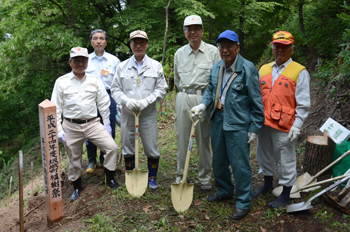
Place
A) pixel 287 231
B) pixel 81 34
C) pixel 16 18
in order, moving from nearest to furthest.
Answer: pixel 287 231 < pixel 16 18 < pixel 81 34

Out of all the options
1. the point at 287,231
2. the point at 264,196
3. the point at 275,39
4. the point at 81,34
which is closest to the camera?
the point at 287,231

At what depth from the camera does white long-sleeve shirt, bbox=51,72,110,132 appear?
12.8 feet

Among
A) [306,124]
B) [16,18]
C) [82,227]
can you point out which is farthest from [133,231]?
[16,18]

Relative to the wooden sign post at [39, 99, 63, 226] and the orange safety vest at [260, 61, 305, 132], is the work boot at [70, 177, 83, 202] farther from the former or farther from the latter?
the orange safety vest at [260, 61, 305, 132]

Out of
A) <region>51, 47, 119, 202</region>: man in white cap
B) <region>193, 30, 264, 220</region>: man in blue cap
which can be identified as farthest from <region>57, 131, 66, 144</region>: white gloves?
<region>193, 30, 264, 220</region>: man in blue cap

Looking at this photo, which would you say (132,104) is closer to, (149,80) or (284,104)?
(149,80)

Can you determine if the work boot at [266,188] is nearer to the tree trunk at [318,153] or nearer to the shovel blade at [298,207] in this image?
the shovel blade at [298,207]

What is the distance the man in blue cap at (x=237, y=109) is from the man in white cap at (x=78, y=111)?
5.31 feet

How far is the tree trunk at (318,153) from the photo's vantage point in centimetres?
402

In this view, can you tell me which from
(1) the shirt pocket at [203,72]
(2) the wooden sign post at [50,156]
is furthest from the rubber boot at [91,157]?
(1) the shirt pocket at [203,72]

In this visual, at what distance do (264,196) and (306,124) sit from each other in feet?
9.33

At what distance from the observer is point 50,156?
3.40 m

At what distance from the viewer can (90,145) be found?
4.95 m

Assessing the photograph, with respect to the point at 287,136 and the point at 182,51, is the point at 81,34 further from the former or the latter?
the point at 287,136
